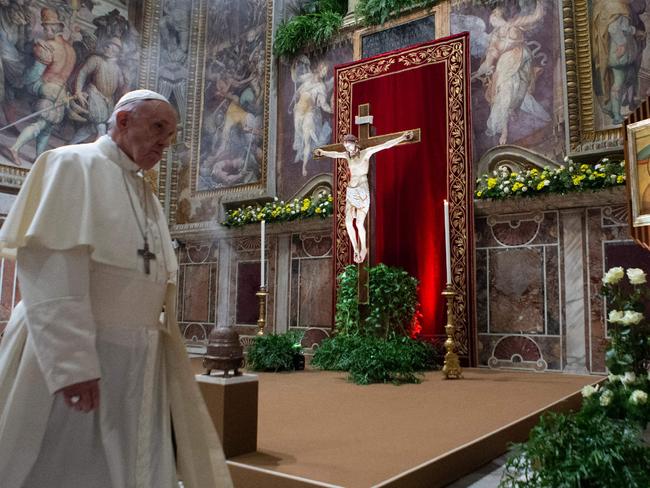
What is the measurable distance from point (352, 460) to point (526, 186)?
5.86 meters

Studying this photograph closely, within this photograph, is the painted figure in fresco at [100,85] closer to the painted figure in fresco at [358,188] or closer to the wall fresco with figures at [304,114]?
the wall fresco with figures at [304,114]

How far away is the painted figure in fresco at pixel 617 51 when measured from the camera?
7738 millimetres

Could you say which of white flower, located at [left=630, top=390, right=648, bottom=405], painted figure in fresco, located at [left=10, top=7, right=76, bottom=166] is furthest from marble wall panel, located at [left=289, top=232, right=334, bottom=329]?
white flower, located at [left=630, top=390, right=648, bottom=405]

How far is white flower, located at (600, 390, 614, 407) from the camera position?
344 cm

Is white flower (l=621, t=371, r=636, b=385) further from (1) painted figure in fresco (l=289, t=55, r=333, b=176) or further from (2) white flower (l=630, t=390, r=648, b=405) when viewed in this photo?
(1) painted figure in fresco (l=289, t=55, r=333, b=176)

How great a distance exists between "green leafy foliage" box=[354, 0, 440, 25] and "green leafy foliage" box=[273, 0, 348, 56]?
2.05ft

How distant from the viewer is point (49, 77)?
11.1 meters

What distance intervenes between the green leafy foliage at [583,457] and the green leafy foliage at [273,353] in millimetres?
4749

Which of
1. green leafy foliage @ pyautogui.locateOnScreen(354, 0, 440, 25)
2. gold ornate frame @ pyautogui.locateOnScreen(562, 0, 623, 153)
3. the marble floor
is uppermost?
green leafy foliage @ pyautogui.locateOnScreen(354, 0, 440, 25)

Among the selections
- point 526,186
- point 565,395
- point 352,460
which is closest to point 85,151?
point 352,460

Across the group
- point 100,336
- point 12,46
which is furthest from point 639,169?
point 12,46

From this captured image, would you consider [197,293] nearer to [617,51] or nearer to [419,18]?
[419,18]

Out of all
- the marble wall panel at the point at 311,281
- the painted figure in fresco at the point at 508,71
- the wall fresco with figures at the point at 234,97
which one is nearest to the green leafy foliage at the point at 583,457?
the painted figure in fresco at the point at 508,71

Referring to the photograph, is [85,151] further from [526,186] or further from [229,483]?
[526,186]
